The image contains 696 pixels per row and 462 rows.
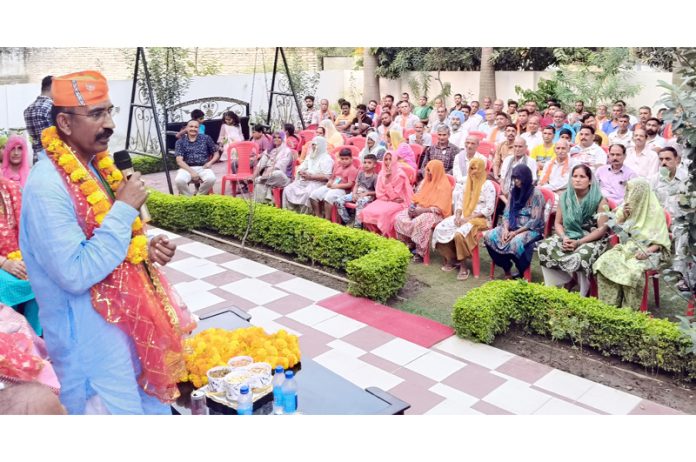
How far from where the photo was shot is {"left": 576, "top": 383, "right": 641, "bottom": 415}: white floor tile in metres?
4.52

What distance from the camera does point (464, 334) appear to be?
5.55m

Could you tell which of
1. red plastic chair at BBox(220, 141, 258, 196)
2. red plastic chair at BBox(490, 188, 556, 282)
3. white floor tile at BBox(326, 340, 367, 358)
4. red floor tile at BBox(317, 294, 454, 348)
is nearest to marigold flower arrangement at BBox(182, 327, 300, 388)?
white floor tile at BBox(326, 340, 367, 358)

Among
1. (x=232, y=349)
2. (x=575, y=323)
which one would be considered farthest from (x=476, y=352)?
(x=232, y=349)

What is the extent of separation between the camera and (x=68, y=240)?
2.49 metres

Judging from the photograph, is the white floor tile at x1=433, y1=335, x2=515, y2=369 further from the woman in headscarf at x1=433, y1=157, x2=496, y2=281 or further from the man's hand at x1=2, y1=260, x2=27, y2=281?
the man's hand at x1=2, y1=260, x2=27, y2=281

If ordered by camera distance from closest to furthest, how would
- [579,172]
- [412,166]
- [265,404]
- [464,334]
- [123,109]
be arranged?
[265,404]
[464,334]
[579,172]
[412,166]
[123,109]

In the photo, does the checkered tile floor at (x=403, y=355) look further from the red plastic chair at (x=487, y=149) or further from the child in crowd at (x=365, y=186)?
the red plastic chair at (x=487, y=149)

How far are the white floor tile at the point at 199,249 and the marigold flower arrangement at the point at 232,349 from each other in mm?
4217

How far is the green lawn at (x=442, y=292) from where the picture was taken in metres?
6.11

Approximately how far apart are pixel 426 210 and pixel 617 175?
2122 mm

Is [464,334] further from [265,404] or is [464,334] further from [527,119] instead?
[527,119]

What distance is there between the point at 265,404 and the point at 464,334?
8.37 feet

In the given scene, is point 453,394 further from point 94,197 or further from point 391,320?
point 94,197
